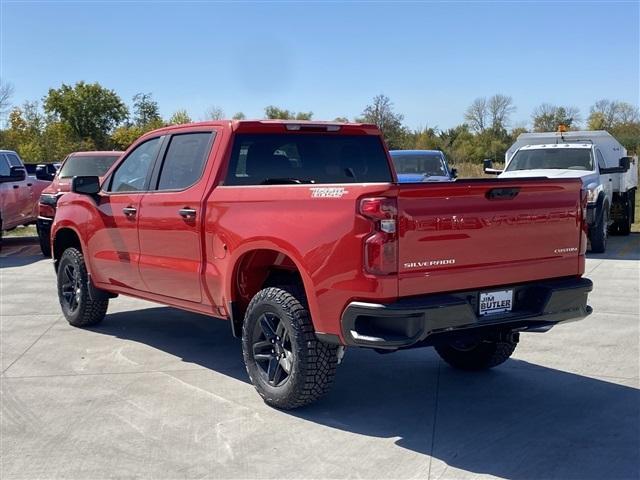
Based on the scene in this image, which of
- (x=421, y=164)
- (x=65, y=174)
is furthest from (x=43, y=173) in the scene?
(x=421, y=164)

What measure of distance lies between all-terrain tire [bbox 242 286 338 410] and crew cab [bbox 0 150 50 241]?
36.8ft

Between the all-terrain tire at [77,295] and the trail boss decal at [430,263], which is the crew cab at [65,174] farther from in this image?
the trail boss decal at [430,263]

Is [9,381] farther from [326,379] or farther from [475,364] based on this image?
[475,364]

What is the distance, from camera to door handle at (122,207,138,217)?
6582 mm

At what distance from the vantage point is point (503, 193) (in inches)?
184

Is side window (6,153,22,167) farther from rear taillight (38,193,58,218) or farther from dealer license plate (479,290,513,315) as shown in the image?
dealer license plate (479,290,513,315)

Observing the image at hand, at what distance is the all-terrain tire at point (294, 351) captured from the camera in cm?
481

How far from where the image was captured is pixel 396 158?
16547 mm

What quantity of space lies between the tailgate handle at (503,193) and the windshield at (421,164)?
11579 millimetres

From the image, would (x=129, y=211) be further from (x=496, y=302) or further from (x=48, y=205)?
(x=48, y=205)

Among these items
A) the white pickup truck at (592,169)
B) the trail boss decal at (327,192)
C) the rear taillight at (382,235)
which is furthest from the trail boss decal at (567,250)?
the white pickup truck at (592,169)

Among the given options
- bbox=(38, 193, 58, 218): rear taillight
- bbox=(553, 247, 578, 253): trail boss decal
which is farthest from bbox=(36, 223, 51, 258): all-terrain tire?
bbox=(553, 247, 578, 253): trail boss decal

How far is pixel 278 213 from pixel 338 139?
1612mm

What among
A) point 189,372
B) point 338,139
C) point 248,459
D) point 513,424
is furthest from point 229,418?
point 338,139
